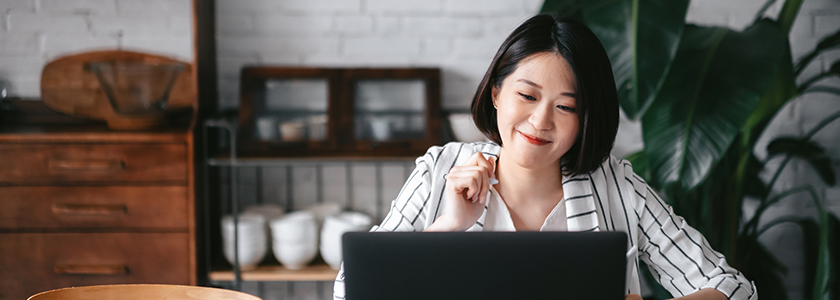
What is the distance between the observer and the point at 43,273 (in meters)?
1.78

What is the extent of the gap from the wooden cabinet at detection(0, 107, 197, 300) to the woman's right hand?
1132 mm

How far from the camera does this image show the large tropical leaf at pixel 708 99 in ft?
4.59

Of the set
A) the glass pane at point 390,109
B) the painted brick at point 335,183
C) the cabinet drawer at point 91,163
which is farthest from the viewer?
the painted brick at point 335,183

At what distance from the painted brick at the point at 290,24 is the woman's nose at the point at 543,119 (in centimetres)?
142

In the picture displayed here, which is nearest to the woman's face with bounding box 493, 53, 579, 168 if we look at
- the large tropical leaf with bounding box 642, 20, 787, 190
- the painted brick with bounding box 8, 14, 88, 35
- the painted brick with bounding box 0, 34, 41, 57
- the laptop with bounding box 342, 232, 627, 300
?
the laptop with bounding box 342, 232, 627, 300

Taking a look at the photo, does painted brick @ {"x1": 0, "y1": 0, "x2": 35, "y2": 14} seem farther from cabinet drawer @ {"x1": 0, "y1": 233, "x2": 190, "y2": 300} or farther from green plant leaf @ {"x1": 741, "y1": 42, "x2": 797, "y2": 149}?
green plant leaf @ {"x1": 741, "y1": 42, "x2": 797, "y2": 149}

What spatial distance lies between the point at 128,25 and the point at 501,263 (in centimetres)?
207

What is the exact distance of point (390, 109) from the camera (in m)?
2.05

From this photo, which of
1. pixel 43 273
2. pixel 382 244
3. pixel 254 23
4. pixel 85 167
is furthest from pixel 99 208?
pixel 382 244

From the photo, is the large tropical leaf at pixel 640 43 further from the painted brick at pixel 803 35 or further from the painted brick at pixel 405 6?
the painted brick at pixel 803 35

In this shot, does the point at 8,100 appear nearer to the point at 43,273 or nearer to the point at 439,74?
the point at 43,273

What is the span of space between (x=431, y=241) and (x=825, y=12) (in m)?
2.34

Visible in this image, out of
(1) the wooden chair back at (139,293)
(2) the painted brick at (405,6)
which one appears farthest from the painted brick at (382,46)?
(1) the wooden chair back at (139,293)

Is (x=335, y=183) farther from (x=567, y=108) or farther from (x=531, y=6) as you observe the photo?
(x=567, y=108)
